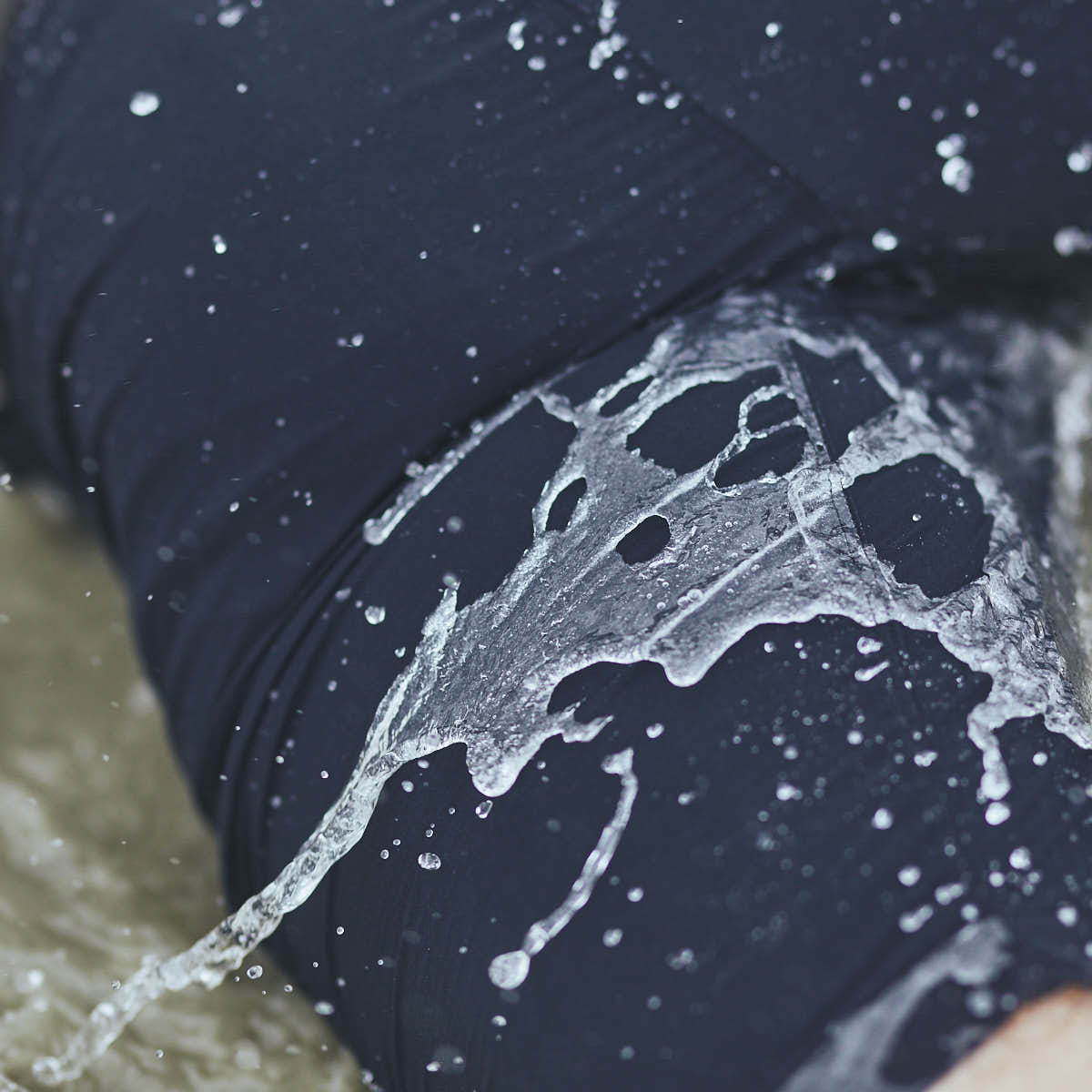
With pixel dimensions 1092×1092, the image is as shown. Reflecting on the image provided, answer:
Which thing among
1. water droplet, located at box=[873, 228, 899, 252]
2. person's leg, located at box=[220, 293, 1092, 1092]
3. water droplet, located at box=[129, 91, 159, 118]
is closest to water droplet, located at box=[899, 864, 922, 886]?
person's leg, located at box=[220, 293, 1092, 1092]

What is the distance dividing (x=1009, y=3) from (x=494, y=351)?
290mm

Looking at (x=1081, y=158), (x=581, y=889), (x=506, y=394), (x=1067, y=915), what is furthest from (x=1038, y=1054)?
(x=1081, y=158)

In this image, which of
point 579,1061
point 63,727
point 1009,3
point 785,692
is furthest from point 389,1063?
point 1009,3

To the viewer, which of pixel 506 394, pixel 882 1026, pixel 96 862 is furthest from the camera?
pixel 96 862

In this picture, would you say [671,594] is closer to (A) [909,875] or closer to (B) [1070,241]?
(A) [909,875]

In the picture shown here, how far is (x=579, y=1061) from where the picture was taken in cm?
40

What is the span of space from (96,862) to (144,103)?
16.3 inches

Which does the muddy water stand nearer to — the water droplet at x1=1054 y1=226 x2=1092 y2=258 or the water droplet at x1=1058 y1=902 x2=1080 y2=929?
the water droplet at x1=1058 y1=902 x2=1080 y2=929

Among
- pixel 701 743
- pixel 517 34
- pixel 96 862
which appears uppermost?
pixel 517 34

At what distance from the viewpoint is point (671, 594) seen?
1.49 feet

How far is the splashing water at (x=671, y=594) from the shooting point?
0.44 m

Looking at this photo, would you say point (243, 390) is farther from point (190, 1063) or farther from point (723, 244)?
point (190, 1063)

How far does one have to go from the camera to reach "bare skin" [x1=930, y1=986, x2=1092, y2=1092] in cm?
37

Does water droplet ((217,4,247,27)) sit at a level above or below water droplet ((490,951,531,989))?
above
